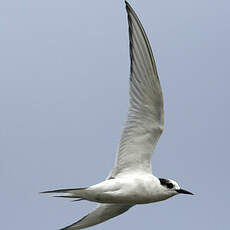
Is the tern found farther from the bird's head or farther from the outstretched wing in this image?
the outstretched wing

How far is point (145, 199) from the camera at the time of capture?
12.5 meters

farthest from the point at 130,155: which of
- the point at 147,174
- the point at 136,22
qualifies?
the point at 136,22

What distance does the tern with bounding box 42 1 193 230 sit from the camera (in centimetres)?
1225

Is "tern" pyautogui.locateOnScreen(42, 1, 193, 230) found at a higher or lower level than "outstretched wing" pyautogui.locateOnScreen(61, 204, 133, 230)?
higher

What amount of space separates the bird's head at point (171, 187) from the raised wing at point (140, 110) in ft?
1.15

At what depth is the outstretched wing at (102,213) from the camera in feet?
45.2

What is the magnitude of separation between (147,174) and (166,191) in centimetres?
43

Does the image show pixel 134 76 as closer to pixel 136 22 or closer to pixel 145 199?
pixel 136 22

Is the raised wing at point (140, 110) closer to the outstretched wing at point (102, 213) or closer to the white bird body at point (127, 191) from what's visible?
the white bird body at point (127, 191)

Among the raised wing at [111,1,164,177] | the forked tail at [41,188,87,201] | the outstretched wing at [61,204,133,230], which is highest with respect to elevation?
the raised wing at [111,1,164,177]

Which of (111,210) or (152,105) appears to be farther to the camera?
(111,210)

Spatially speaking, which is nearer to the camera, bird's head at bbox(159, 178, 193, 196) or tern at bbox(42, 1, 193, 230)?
tern at bbox(42, 1, 193, 230)

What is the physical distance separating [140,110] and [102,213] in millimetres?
2267

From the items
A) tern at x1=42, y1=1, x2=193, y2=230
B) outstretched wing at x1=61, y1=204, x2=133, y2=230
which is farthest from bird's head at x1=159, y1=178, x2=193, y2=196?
outstretched wing at x1=61, y1=204, x2=133, y2=230
